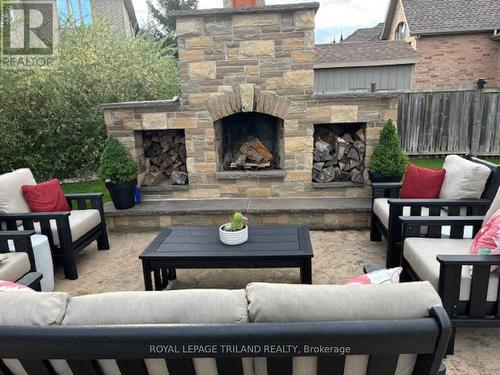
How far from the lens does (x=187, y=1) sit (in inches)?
731

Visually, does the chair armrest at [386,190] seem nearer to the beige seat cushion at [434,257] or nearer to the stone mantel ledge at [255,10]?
the beige seat cushion at [434,257]

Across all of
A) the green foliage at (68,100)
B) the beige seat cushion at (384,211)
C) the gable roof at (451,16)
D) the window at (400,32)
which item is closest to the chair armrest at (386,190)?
the beige seat cushion at (384,211)

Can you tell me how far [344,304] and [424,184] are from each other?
9.11ft

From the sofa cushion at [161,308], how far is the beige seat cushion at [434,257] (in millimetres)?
1633

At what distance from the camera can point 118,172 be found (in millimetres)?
4641

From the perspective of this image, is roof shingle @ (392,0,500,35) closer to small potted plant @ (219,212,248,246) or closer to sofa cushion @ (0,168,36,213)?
small potted plant @ (219,212,248,246)

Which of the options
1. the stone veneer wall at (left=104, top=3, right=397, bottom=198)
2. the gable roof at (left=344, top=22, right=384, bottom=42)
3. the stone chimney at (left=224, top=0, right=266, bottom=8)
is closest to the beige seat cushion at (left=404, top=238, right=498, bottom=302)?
the stone veneer wall at (left=104, top=3, right=397, bottom=198)

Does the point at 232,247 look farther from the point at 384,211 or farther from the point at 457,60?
the point at 457,60

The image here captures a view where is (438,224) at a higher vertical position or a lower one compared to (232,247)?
higher

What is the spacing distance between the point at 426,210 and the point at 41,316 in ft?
11.6

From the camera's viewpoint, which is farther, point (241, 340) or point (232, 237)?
point (232, 237)

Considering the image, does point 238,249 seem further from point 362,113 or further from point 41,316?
point 362,113

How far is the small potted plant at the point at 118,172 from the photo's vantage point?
466 centimetres

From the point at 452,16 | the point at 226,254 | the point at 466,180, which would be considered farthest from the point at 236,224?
the point at 452,16
